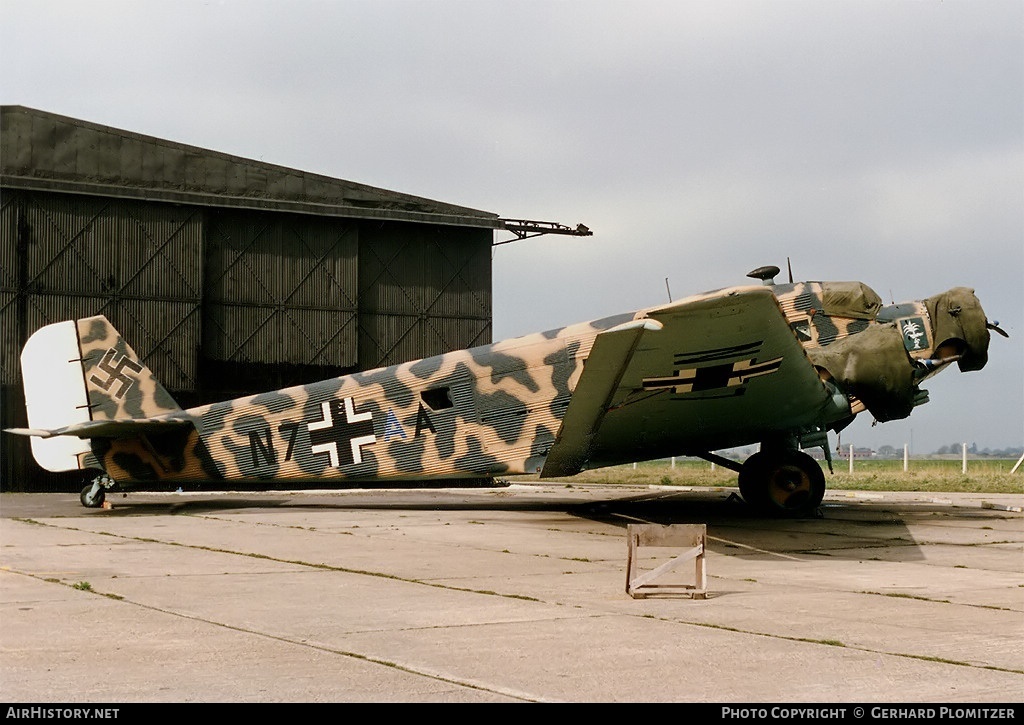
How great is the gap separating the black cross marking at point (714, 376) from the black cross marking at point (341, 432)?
5.09 meters

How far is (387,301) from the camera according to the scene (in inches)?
1237

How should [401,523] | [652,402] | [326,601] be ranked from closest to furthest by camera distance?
[326,601] → [652,402] → [401,523]

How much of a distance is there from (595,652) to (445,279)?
26822mm

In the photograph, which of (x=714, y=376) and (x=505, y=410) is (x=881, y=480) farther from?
(x=714, y=376)

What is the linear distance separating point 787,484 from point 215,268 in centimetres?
1958

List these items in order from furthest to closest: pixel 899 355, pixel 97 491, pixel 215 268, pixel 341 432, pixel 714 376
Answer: pixel 215 268 < pixel 97 491 < pixel 341 432 < pixel 899 355 < pixel 714 376

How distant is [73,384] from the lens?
16266 mm

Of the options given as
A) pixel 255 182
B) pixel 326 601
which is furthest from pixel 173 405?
pixel 255 182

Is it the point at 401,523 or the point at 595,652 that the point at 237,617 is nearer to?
the point at 595,652

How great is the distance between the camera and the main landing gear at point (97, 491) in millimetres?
16062

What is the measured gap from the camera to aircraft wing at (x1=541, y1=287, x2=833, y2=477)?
10.2 meters

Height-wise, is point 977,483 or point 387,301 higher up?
point 387,301

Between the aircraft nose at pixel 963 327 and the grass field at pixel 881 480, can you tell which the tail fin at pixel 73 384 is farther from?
the grass field at pixel 881 480

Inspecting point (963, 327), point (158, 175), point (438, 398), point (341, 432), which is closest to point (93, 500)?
point (341, 432)
